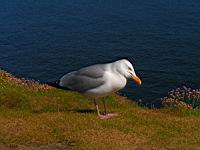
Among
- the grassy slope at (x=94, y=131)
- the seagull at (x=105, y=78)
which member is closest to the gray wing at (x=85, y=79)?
the seagull at (x=105, y=78)

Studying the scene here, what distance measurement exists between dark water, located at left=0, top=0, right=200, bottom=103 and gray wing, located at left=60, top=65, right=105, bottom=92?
17.1 meters

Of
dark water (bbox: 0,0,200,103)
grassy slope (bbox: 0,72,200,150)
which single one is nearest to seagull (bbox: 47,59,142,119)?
grassy slope (bbox: 0,72,200,150)

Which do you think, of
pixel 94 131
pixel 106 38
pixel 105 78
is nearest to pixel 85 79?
pixel 105 78

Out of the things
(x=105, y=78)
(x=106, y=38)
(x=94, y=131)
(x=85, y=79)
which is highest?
(x=105, y=78)

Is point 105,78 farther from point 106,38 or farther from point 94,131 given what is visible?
point 106,38

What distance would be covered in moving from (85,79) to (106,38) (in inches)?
1358

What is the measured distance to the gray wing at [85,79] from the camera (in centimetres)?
1608

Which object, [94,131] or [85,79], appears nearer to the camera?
[94,131]

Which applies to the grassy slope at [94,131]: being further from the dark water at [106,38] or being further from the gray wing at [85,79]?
the dark water at [106,38]

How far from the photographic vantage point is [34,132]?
14.7 metres

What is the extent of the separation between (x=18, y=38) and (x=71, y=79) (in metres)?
36.4

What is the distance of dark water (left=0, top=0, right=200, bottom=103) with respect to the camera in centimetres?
4034

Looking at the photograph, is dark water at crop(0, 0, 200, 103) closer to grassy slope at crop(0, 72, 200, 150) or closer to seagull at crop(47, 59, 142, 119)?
grassy slope at crop(0, 72, 200, 150)

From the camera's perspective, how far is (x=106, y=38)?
50.6 metres
